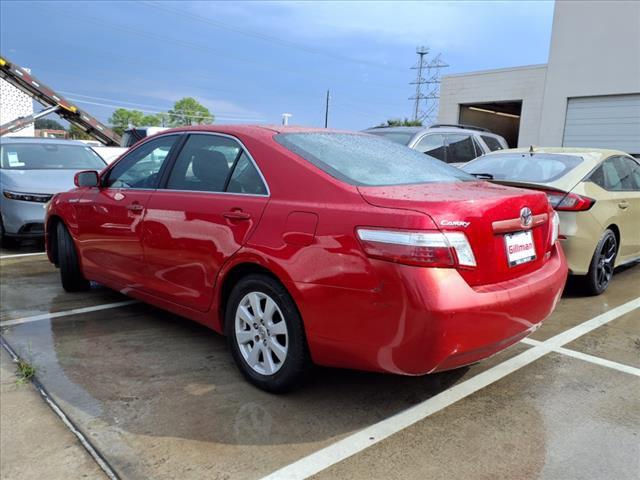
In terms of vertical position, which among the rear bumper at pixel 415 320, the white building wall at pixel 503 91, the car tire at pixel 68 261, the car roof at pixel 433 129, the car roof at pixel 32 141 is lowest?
the car tire at pixel 68 261

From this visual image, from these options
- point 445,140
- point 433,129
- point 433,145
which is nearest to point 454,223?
point 433,145

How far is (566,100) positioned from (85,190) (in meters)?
15.8

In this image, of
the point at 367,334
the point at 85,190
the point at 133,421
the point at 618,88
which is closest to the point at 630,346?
the point at 367,334

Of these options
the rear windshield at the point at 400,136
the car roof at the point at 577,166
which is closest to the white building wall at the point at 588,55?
the rear windshield at the point at 400,136

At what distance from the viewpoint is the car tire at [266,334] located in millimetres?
2844

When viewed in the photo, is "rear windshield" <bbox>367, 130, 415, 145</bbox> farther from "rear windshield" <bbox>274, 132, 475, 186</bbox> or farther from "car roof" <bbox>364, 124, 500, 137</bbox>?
"rear windshield" <bbox>274, 132, 475, 186</bbox>

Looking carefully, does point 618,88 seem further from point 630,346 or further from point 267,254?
point 267,254

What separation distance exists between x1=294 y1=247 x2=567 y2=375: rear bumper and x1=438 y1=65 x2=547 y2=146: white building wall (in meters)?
16.7

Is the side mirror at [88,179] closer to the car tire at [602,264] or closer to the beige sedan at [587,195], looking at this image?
the beige sedan at [587,195]

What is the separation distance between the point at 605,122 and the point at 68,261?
15446 millimetres

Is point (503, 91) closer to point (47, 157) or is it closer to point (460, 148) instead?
point (460, 148)

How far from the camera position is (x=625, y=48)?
594 inches

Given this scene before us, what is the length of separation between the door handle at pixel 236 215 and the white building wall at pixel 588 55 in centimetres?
1535

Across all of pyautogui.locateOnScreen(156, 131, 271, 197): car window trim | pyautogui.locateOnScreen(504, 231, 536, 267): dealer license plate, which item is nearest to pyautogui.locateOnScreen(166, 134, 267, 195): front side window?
pyautogui.locateOnScreen(156, 131, 271, 197): car window trim
